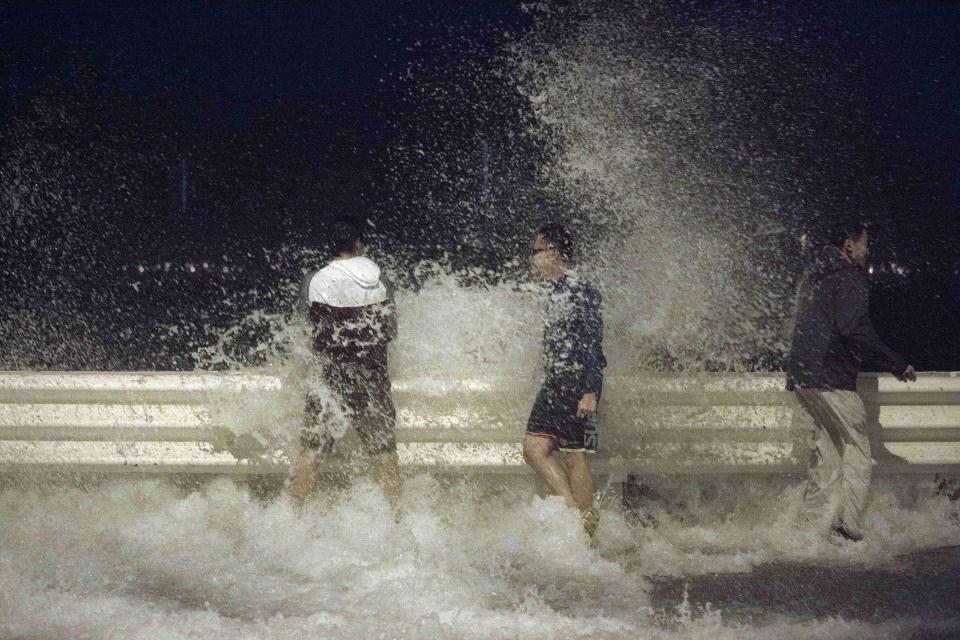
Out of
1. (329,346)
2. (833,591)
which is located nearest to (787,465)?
(833,591)

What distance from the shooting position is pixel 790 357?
5.85 meters

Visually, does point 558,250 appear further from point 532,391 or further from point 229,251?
point 229,251

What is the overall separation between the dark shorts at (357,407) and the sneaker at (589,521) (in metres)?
1.24

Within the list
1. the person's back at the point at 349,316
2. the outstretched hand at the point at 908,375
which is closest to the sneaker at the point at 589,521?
the person's back at the point at 349,316

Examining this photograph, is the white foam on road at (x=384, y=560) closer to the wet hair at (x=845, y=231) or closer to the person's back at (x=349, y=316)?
the person's back at (x=349, y=316)

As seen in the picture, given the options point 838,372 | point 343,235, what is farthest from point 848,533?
point 343,235

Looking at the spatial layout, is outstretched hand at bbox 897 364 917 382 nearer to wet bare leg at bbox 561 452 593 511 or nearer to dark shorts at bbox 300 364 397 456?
wet bare leg at bbox 561 452 593 511

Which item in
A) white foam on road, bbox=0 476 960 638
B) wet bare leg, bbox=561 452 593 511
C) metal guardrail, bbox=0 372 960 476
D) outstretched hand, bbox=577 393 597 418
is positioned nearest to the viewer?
white foam on road, bbox=0 476 960 638

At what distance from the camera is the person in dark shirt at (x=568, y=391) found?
524 centimetres

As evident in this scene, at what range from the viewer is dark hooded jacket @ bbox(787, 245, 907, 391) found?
5605 mm

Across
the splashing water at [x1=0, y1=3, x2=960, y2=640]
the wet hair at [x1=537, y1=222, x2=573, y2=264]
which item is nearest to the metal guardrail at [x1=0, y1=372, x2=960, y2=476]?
the splashing water at [x1=0, y1=3, x2=960, y2=640]

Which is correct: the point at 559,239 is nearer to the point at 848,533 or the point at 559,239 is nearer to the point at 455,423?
the point at 455,423

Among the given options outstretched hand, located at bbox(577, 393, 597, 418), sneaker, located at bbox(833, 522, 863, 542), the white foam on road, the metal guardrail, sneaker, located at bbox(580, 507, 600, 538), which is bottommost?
the white foam on road

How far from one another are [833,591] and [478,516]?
2.11 metres
